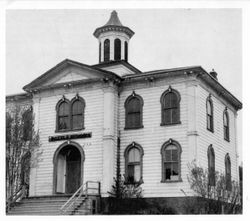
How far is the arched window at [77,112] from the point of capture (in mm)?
33375

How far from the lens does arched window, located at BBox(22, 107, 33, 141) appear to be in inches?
1286

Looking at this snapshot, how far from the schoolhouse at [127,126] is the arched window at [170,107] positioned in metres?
0.06

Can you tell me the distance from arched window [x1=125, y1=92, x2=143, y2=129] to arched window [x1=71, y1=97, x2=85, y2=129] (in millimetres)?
2770

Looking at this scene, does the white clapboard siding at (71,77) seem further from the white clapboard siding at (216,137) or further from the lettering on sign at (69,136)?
the white clapboard siding at (216,137)

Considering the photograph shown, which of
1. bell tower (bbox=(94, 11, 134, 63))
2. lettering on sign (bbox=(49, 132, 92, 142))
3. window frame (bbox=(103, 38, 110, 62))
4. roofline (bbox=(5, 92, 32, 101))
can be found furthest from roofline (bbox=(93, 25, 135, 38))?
lettering on sign (bbox=(49, 132, 92, 142))

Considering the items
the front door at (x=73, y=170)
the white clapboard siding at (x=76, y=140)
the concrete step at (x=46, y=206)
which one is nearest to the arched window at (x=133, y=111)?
the white clapboard siding at (x=76, y=140)

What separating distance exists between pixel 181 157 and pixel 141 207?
12.1 feet

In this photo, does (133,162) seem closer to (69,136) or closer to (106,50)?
(69,136)

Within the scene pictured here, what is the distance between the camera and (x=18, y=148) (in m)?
30.6

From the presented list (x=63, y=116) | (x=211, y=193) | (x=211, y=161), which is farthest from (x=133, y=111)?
(x=211, y=193)

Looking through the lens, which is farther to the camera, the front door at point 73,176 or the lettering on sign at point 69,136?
the front door at point 73,176

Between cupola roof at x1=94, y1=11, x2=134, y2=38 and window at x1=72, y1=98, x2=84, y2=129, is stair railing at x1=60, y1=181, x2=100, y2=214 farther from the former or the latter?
cupola roof at x1=94, y1=11, x2=134, y2=38

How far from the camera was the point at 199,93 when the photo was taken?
31469mm
